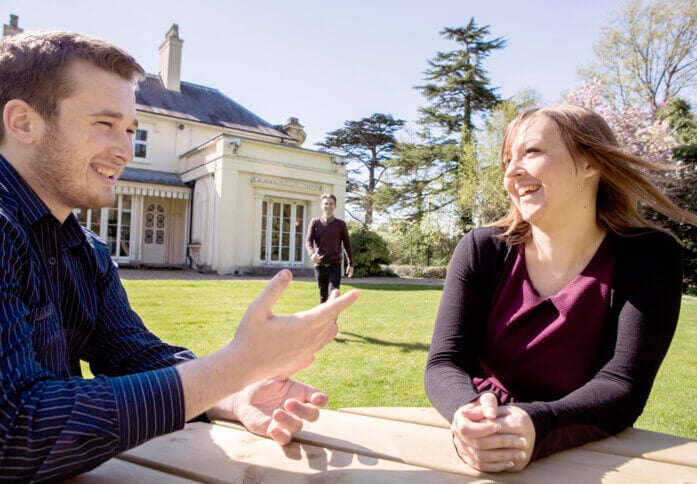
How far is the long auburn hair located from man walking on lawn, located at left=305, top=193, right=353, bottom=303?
240 inches

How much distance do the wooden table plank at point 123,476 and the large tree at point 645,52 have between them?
26.6 metres

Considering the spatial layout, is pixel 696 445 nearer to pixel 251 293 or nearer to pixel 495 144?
pixel 251 293

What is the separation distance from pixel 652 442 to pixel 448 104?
3366cm

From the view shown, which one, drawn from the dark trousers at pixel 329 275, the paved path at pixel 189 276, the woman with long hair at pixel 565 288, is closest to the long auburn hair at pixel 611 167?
the woman with long hair at pixel 565 288

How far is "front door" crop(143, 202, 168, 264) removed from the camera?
20.2 metres

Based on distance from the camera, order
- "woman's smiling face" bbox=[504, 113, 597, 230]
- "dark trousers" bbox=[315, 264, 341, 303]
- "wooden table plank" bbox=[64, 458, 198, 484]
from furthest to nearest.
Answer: "dark trousers" bbox=[315, 264, 341, 303] < "woman's smiling face" bbox=[504, 113, 597, 230] < "wooden table plank" bbox=[64, 458, 198, 484]

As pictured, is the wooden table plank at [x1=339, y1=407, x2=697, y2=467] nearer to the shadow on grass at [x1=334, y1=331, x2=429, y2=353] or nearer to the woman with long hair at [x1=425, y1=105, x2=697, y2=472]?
the woman with long hair at [x1=425, y1=105, x2=697, y2=472]

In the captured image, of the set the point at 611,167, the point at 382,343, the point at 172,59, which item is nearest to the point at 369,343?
the point at 382,343

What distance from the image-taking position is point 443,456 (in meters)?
1.38

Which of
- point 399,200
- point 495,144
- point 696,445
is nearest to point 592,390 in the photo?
point 696,445

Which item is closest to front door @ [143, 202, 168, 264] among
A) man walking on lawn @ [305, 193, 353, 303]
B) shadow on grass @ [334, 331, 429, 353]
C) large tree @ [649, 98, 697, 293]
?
man walking on lawn @ [305, 193, 353, 303]

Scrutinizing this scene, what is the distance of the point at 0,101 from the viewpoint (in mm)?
1343

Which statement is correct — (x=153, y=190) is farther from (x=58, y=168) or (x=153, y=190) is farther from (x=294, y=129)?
(x=58, y=168)

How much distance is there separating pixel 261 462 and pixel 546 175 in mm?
1515
